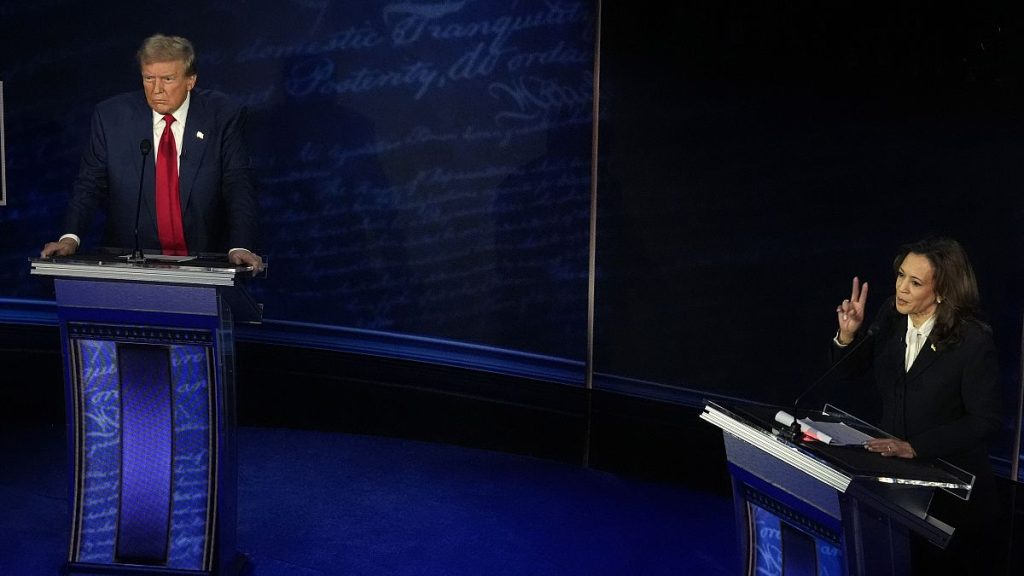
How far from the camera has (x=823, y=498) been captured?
2.51 meters

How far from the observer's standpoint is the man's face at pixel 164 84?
3.63 meters

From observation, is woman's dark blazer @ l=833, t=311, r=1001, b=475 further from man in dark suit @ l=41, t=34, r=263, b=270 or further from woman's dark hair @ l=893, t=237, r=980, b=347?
man in dark suit @ l=41, t=34, r=263, b=270

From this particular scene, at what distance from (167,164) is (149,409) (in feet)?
2.78

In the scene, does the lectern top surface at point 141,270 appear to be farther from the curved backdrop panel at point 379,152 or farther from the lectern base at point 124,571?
the curved backdrop panel at point 379,152

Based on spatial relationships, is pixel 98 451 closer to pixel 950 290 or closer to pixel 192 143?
pixel 192 143

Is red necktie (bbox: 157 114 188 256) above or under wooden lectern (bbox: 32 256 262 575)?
above

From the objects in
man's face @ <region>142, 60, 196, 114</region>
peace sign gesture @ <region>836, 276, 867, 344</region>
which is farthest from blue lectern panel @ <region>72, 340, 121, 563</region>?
peace sign gesture @ <region>836, 276, 867, 344</region>

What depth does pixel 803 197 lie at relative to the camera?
4555mm

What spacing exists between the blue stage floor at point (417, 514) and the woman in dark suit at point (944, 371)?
3.92 feet

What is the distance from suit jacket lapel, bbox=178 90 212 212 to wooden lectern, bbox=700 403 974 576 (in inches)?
75.7

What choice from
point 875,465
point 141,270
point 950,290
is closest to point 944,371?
point 950,290

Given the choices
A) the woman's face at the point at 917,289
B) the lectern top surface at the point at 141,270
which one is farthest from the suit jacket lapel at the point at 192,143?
the woman's face at the point at 917,289

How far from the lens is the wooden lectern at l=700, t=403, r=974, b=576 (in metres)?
2.38

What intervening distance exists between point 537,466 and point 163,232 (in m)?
2.11
